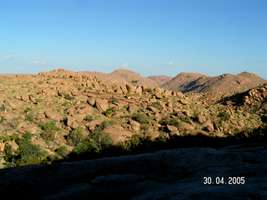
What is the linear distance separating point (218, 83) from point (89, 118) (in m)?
68.5

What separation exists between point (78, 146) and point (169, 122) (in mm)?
7860

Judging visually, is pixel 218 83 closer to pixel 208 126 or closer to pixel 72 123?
pixel 208 126

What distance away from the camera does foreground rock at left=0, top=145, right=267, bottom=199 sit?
10.4 meters

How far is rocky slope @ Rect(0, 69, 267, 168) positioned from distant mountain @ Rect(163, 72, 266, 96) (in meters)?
44.6

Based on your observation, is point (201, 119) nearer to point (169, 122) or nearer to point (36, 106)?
point (169, 122)

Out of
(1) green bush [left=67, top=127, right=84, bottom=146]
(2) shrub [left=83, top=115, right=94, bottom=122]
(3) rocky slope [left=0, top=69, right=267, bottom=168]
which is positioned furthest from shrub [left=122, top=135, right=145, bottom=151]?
(2) shrub [left=83, top=115, right=94, bottom=122]

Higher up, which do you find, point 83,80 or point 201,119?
point 83,80

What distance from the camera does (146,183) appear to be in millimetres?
12047

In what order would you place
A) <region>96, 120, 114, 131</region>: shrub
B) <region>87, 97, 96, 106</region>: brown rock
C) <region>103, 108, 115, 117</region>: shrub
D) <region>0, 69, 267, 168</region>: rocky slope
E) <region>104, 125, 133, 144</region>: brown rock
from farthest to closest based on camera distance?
1. <region>87, 97, 96, 106</region>: brown rock
2. <region>103, 108, 115, 117</region>: shrub
3. <region>96, 120, 114, 131</region>: shrub
4. <region>104, 125, 133, 144</region>: brown rock
5. <region>0, 69, 267, 168</region>: rocky slope

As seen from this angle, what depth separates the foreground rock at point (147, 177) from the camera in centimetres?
1036

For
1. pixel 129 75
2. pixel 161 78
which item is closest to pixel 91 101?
pixel 129 75

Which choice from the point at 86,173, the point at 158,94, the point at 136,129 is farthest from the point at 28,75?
the point at 86,173

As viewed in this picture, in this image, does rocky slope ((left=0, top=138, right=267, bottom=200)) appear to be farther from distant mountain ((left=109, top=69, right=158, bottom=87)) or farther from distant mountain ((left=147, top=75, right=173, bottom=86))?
distant mountain ((left=147, top=75, right=173, bottom=86))

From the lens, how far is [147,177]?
41.7ft
